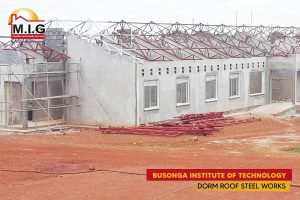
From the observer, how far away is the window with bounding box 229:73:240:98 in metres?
36.8

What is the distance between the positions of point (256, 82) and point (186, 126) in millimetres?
13364

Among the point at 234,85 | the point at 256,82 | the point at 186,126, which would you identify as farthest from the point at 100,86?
the point at 256,82

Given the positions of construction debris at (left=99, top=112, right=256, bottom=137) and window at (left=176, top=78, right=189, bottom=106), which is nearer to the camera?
construction debris at (left=99, top=112, right=256, bottom=137)

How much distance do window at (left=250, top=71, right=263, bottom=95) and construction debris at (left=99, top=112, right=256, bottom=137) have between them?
278 inches

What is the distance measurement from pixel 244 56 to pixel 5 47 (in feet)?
59.1

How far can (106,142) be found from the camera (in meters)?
24.2

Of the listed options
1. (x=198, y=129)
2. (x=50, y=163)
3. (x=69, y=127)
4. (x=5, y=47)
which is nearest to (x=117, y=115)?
(x=69, y=127)

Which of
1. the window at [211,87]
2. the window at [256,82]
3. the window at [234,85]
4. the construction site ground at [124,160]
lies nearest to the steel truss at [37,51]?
the construction site ground at [124,160]

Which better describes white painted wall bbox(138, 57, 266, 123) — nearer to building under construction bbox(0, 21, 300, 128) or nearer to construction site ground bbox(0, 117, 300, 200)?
building under construction bbox(0, 21, 300, 128)

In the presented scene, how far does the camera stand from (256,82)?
39406 mm

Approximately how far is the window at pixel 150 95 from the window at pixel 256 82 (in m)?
11.3

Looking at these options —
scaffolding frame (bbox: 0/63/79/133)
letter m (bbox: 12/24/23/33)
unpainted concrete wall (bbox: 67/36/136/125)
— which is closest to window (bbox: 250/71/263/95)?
unpainted concrete wall (bbox: 67/36/136/125)

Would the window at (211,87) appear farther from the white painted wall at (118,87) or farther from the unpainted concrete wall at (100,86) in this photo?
the unpainted concrete wall at (100,86)

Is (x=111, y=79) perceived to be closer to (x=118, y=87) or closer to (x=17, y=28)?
(x=118, y=87)
